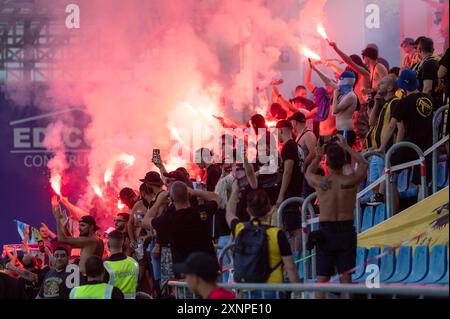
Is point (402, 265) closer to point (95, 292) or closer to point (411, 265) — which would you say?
point (411, 265)

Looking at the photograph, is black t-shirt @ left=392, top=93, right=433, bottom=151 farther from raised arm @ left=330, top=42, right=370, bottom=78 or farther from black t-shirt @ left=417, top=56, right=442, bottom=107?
raised arm @ left=330, top=42, right=370, bottom=78

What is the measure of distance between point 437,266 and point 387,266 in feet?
3.01

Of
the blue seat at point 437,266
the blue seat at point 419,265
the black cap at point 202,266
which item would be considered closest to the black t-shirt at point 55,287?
the blue seat at point 419,265

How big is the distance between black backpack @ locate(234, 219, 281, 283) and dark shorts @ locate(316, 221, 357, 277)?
0.70 metres

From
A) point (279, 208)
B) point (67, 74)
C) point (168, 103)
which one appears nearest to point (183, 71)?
point (168, 103)

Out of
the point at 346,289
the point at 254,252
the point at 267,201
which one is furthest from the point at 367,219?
the point at 346,289

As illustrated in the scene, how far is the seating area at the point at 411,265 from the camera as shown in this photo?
9.09 m

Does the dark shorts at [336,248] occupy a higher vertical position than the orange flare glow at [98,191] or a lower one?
lower

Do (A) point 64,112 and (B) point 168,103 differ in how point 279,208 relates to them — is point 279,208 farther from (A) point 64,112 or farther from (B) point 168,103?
(A) point 64,112

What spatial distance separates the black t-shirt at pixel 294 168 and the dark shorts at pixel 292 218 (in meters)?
0.51

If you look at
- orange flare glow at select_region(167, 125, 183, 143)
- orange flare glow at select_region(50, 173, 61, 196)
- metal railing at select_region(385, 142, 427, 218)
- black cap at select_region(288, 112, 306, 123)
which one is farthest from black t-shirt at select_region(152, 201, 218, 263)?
orange flare glow at select_region(50, 173, 61, 196)

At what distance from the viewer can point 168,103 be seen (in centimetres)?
2353

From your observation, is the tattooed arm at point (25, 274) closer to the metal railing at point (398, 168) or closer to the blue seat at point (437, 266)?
the metal railing at point (398, 168)

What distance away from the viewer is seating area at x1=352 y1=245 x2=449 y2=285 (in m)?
9.09
